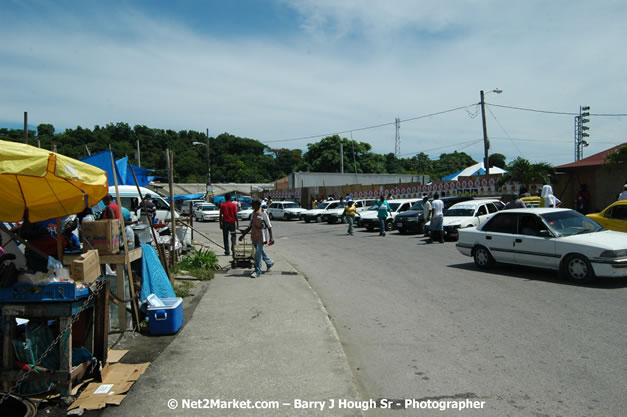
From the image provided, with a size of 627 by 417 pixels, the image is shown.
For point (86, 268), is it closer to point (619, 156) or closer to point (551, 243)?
point (551, 243)

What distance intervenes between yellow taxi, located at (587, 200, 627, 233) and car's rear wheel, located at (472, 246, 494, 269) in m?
3.97

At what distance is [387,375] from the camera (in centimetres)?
471

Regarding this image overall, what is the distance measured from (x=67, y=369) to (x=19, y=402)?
17.3 inches

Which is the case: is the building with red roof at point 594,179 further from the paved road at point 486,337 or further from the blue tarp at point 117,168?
the blue tarp at point 117,168

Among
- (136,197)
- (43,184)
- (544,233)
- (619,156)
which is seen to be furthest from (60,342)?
(619,156)

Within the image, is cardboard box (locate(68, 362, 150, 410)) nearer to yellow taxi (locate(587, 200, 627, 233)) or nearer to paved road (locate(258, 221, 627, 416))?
paved road (locate(258, 221, 627, 416))

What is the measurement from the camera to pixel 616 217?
11562 mm

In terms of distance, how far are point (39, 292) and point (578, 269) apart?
866 cm

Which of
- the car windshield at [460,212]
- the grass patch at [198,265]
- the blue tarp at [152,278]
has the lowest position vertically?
the grass patch at [198,265]

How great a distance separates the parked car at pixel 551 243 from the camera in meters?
8.01

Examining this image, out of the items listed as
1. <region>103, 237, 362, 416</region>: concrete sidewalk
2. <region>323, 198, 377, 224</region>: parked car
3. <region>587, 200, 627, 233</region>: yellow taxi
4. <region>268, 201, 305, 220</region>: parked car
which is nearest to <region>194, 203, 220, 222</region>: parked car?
<region>268, 201, 305, 220</region>: parked car

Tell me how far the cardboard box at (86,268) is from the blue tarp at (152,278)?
5.86 feet

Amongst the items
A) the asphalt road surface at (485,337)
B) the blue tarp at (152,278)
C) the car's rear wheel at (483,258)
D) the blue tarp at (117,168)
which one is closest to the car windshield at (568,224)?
the asphalt road surface at (485,337)

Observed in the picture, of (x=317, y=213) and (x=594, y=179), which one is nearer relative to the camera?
(x=594, y=179)
